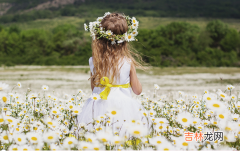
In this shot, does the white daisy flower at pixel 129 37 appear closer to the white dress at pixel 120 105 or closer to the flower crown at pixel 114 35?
the flower crown at pixel 114 35

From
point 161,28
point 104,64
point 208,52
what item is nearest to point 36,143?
point 104,64

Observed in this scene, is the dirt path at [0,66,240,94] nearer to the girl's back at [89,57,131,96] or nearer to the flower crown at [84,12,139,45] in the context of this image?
the flower crown at [84,12,139,45]

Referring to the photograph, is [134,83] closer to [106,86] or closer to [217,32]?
[106,86]

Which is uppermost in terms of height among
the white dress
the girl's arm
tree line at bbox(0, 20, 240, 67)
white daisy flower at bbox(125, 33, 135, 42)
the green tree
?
the green tree

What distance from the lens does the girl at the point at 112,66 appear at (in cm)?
356

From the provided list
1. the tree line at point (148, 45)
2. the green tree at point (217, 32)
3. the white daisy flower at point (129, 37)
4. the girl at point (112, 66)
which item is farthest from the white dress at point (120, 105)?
the green tree at point (217, 32)

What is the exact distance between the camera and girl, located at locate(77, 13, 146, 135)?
3564 millimetres

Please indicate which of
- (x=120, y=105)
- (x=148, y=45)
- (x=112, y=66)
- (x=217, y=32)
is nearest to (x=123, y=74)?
(x=112, y=66)

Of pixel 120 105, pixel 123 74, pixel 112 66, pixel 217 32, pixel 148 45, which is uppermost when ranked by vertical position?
pixel 217 32

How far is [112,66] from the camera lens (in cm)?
374

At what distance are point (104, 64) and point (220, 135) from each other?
1939 millimetres

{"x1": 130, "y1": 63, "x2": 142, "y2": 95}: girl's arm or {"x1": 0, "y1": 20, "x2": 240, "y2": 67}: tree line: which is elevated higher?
{"x1": 0, "y1": 20, "x2": 240, "y2": 67}: tree line

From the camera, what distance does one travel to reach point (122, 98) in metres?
3.61

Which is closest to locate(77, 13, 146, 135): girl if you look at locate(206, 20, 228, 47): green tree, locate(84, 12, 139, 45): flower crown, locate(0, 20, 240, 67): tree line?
locate(84, 12, 139, 45): flower crown
